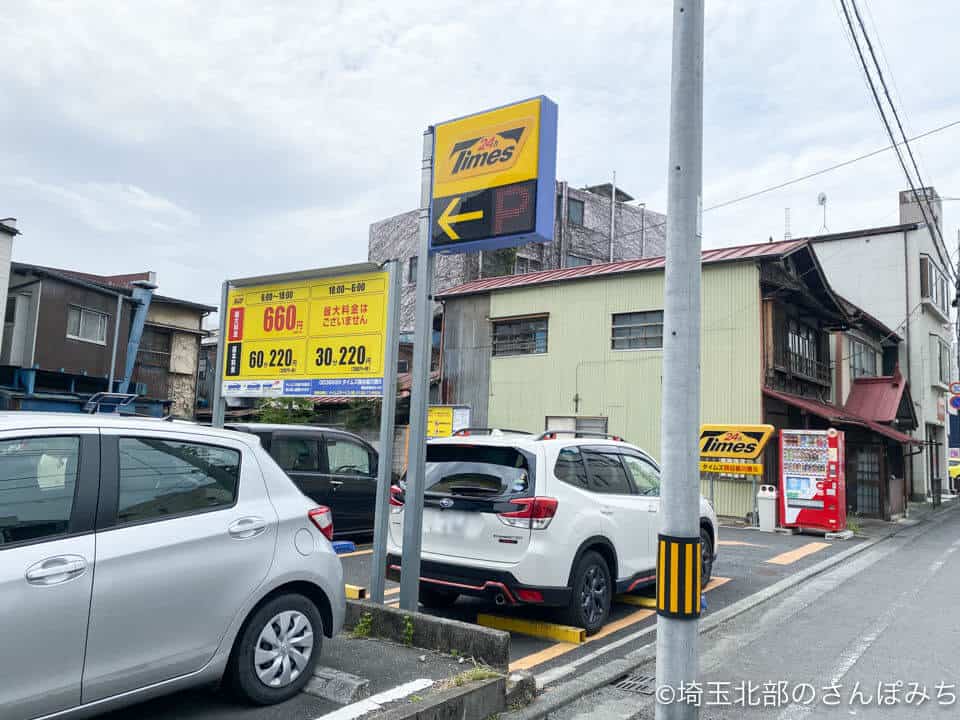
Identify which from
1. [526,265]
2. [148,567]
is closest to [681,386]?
[148,567]

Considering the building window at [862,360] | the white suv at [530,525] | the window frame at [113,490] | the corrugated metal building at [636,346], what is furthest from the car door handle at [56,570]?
the building window at [862,360]

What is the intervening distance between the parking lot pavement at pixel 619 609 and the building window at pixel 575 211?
2644cm

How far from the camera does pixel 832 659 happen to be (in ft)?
19.9

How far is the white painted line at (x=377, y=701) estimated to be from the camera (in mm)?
4134

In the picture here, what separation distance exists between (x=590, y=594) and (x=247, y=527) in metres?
3.48

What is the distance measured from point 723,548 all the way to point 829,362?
13170mm

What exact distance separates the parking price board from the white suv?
3.71 ft

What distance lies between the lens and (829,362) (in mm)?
23344

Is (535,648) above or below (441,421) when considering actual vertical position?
below

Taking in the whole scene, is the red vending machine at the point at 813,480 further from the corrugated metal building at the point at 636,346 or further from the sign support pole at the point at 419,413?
the sign support pole at the point at 419,413

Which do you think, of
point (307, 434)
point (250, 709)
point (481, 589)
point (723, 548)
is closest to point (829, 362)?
point (723, 548)

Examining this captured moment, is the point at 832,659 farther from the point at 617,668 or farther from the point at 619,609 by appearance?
the point at 619,609

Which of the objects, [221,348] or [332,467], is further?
[332,467]

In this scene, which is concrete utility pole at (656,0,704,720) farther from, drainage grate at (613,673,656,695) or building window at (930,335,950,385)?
building window at (930,335,950,385)
